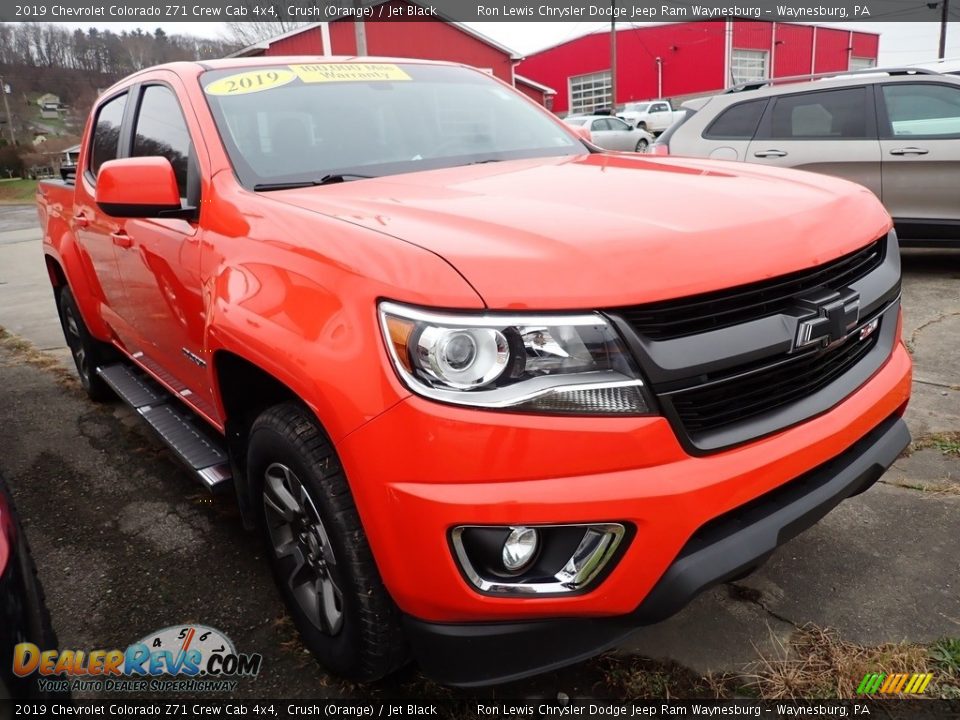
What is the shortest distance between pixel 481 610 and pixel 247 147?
1.71 metres

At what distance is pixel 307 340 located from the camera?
1696 millimetres

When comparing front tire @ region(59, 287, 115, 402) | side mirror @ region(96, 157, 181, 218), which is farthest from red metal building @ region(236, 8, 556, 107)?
side mirror @ region(96, 157, 181, 218)

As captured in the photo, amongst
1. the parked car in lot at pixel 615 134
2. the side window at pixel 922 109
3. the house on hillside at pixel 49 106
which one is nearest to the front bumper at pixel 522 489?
the side window at pixel 922 109

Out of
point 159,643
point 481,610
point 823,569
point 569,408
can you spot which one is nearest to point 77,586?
point 159,643

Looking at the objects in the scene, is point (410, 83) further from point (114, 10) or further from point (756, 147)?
point (114, 10)

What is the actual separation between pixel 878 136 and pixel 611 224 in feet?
18.2

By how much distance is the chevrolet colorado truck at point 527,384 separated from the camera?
147 cm

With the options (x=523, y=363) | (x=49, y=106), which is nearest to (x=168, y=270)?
(x=523, y=363)

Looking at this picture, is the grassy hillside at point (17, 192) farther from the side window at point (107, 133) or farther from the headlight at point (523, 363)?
the headlight at point (523, 363)

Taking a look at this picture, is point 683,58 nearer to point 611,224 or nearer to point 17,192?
point 17,192

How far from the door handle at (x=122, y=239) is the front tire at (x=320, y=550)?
53.9 inches

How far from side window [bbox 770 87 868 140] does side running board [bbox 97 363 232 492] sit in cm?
562

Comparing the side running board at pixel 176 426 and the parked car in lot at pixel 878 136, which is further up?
the parked car in lot at pixel 878 136

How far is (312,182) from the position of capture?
7.68 ft
